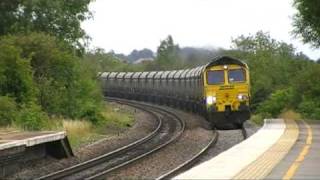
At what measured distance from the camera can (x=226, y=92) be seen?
3275 cm

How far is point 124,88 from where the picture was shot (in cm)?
7156

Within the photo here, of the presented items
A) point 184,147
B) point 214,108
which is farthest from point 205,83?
point 184,147

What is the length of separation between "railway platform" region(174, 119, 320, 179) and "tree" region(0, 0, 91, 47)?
20753 mm

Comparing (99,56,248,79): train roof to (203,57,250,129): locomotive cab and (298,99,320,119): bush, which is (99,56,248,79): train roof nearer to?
(203,57,250,129): locomotive cab

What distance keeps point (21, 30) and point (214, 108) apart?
13.3 meters

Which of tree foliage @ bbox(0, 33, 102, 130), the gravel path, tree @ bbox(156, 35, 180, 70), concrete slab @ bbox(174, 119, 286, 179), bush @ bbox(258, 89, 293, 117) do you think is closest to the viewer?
concrete slab @ bbox(174, 119, 286, 179)

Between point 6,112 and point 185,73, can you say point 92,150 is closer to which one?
point 6,112

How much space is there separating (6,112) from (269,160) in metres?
14.0

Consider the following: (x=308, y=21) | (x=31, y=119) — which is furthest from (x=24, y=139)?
(x=308, y=21)

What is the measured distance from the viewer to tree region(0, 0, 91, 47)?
39.5 meters

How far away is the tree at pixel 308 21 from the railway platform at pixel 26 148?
18.5 m

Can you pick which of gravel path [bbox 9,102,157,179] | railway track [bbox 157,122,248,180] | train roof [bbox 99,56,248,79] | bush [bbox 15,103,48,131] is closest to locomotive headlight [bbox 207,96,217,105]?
train roof [bbox 99,56,248,79]

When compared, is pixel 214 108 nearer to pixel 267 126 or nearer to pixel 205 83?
pixel 205 83

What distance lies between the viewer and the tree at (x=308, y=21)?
34.9 meters
